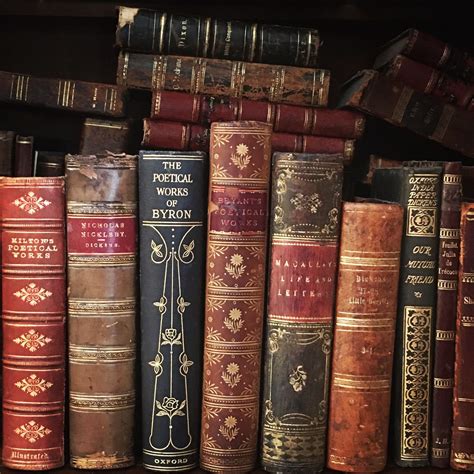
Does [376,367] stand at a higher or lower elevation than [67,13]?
lower

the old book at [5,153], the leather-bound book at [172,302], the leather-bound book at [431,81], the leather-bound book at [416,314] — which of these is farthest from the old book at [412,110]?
the old book at [5,153]

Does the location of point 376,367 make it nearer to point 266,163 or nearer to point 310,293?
point 310,293

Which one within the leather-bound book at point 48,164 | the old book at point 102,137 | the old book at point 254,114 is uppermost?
the old book at point 254,114

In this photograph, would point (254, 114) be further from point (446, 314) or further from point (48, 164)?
point (446, 314)

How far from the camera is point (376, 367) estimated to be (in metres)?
1.18

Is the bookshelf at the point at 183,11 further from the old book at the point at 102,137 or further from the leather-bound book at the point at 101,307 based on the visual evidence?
the leather-bound book at the point at 101,307

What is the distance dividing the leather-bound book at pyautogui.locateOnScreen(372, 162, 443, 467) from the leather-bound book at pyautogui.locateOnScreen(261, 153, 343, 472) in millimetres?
95

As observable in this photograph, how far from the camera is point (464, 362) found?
1188mm

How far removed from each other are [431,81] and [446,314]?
48 cm

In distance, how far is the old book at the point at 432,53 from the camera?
1.50 metres

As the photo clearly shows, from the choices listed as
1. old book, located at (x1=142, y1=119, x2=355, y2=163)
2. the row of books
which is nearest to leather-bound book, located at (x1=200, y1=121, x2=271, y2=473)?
the row of books

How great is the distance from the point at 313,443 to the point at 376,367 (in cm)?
12

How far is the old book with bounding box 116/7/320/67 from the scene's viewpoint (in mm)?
1476

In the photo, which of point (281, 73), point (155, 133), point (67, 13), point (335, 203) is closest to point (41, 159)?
point (155, 133)
